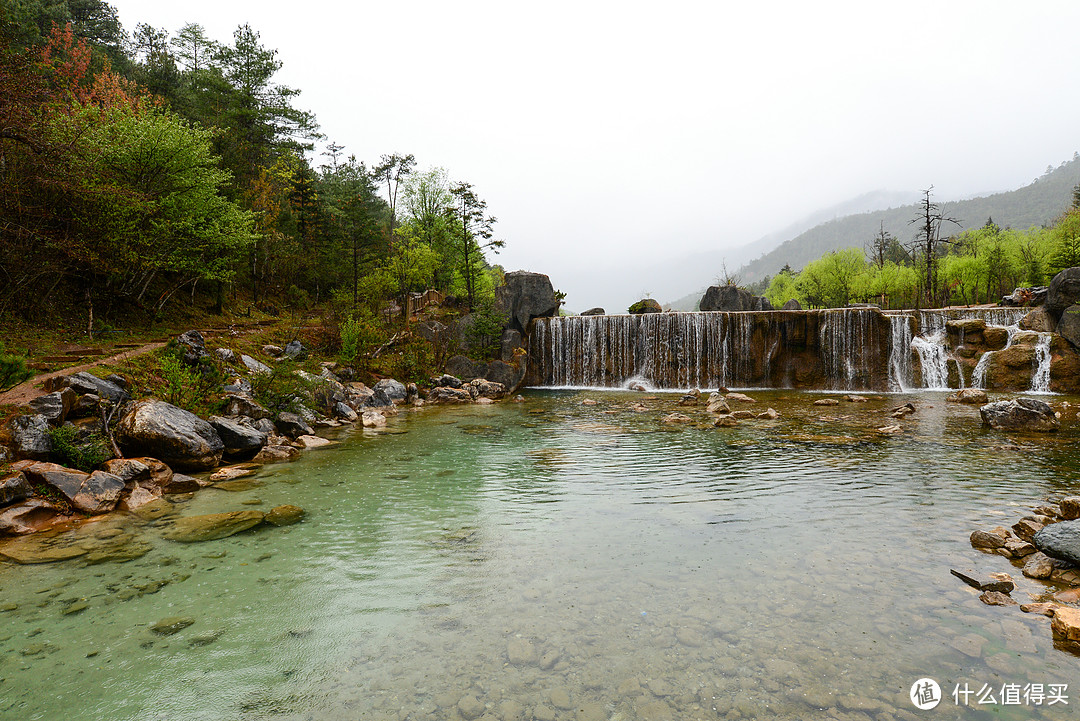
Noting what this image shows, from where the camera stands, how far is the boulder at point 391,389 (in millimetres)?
21688

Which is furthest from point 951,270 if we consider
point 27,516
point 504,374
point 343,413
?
point 27,516

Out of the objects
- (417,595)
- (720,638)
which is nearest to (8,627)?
(417,595)

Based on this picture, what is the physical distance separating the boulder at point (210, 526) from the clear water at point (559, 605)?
0.83 feet

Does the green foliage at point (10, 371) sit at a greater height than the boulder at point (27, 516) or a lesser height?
greater

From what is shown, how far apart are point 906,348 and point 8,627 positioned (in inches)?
1256

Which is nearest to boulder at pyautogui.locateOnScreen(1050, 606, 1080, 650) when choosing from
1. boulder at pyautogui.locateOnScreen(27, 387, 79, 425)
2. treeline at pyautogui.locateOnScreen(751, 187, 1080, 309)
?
boulder at pyautogui.locateOnScreen(27, 387, 79, 425)

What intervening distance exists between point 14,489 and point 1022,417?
23721 mm

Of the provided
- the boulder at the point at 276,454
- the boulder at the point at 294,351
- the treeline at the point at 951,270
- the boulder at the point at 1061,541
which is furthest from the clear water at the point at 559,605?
the treeline at the point at 951,270

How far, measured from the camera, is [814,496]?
8.70m

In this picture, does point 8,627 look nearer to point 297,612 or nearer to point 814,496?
point 297,612

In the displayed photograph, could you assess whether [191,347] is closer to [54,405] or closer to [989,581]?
[54,405]

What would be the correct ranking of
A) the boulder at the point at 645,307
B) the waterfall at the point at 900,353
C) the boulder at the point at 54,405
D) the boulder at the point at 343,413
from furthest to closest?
the boulder at the point at 645,307, the waterfall at the point at 900,353, the boulder at the point at 343,413, the boulder at the point at 54,405

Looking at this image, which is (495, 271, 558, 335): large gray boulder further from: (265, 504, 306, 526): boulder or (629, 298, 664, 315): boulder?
(265, 504, 306, 526): boulder

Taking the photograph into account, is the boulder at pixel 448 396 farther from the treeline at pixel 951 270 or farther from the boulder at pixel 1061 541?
the treeline at pixel 951 270
